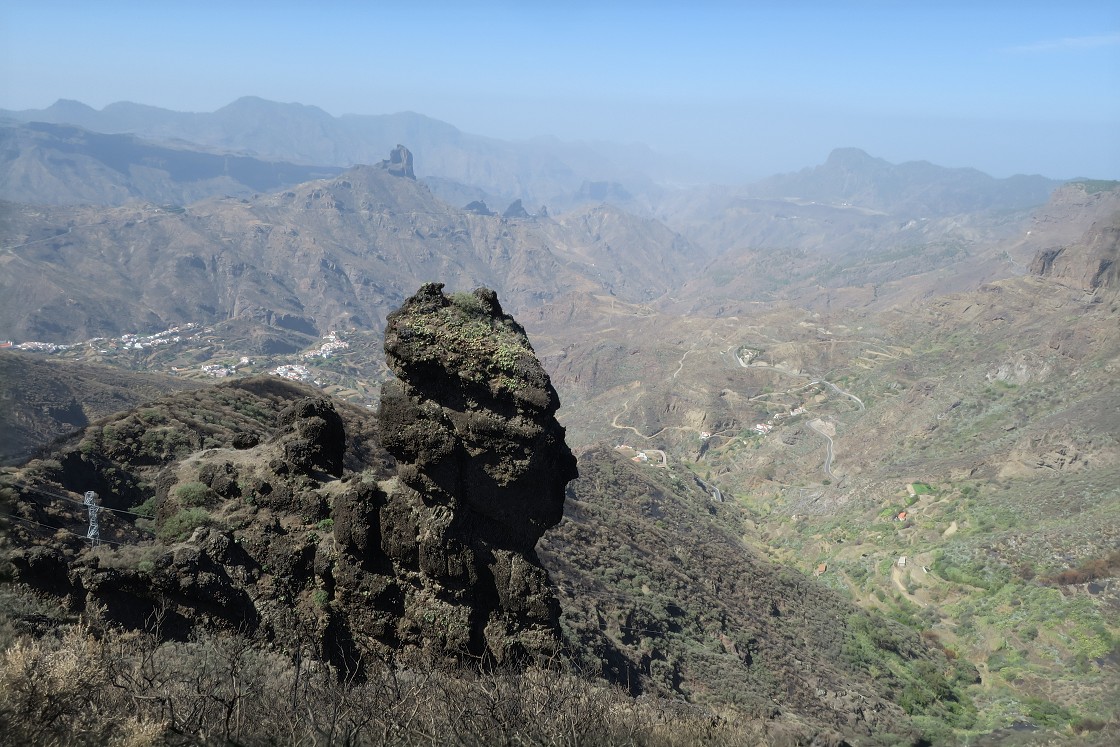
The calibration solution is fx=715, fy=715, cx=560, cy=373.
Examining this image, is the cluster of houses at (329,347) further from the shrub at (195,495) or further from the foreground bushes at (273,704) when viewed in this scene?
the foreground bushes at (273,704)

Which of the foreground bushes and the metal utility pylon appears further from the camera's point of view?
the metal utility pylon

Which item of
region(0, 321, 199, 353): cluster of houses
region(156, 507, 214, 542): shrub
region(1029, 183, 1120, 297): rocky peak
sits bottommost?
region(0, 321, 199, 353): cluster of houses

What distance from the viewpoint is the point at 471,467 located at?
538 inches

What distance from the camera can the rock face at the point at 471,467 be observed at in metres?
13.3

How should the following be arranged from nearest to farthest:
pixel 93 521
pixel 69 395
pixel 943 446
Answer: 1. pixel 93 521
2. pixel 943 446
3. pixel 69 395

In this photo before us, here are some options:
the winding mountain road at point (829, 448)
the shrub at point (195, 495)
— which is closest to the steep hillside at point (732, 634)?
the shrub at point (195, 495)

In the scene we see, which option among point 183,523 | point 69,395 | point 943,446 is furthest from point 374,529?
point 69,395

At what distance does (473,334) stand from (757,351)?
310 ft

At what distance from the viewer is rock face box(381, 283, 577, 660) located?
13.3 metres

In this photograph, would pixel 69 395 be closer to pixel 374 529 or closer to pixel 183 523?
pixel 183 523

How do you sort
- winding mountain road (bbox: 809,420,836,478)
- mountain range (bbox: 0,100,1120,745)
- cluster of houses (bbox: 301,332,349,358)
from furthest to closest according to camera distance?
cluster of houses (bbox: 301,332,349,358), winding mountain road (bbox: 809,420,836,478), mountain range (bbox: 0,100,1120,745)

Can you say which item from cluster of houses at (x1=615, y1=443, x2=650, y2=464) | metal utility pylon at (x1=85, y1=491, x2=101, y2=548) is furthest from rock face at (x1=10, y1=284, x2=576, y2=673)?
cluster of houses at (x1=615, y1=443, x2=650, y2=464)

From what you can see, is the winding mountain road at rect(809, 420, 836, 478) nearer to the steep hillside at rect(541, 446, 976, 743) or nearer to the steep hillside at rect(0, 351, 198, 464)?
the steep hillside at rect(541, 446, 976, 743)

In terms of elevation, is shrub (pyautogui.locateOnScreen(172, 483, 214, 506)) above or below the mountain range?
above
